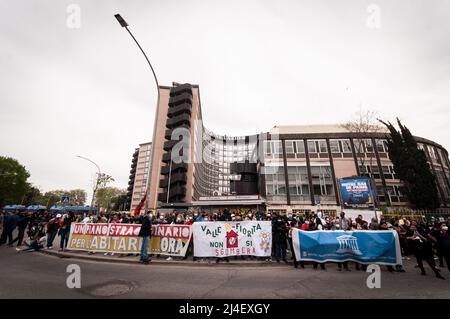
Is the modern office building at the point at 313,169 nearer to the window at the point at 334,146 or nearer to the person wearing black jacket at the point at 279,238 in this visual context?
the window at the point at 334,146

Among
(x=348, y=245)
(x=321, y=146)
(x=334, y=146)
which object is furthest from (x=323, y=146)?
(x=348, y=245)

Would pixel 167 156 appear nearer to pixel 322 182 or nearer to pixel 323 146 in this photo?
pixel 323 146

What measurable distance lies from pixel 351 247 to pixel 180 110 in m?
51.5

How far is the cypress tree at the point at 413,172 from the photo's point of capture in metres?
24.8

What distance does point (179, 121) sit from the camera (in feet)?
173

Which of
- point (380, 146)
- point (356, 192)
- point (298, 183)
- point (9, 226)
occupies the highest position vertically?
point (380, 146)

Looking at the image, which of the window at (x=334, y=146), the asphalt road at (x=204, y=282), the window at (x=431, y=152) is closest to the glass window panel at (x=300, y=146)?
the window at (x=334, y=146)

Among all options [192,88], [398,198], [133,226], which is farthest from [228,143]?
[133,226]

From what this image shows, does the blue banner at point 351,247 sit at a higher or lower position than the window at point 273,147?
lower

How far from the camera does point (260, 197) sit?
96.1 ft

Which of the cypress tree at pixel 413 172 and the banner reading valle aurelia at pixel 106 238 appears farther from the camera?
the cypress tree at pixel 413 172

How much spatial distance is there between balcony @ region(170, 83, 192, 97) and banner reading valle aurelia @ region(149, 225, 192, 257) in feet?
168

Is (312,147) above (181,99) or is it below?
below

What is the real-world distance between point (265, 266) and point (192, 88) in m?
58.6
